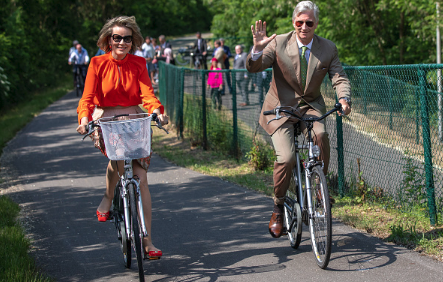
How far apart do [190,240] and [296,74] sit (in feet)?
6.72

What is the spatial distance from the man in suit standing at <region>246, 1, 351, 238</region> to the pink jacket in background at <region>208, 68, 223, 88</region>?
523 cm

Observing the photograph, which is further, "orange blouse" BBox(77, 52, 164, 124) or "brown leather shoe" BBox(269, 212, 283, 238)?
"brown leather shoe" BBox(269, 212, 283, 238)

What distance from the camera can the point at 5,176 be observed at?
953 cm

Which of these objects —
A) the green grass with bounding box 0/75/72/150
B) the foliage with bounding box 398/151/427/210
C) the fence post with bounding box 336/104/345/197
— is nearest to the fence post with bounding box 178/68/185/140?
the green grass with bounding box 0/75/72/150

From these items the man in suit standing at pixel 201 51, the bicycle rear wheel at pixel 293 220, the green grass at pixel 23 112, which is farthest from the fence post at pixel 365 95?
the man in suit standing at pixel 201 51

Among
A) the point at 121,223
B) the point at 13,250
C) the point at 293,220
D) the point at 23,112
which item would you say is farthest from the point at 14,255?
the point at 23,112

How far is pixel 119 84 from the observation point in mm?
4762

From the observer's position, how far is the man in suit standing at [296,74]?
475cm

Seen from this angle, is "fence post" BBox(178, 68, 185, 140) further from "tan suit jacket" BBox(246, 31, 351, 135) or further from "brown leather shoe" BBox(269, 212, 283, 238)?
"brown leather shoe" BBox(269, 212, 283, 238)

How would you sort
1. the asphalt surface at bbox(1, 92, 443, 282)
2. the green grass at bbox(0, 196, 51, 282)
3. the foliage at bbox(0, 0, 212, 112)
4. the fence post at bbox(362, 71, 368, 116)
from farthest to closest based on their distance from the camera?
1. the foliage at bbox(0, 0, 212, 112)
2. the fence post at bbox(362, 71, 368, 116)
3. the asphalt surface at bbox(1, 92, 443, 282)
4. the green grass at bbox(0, 196, 51, 282)

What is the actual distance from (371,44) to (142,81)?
16.2 meters

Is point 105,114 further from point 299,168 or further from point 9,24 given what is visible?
point 9,24

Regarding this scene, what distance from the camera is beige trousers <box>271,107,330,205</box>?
15.6 ft

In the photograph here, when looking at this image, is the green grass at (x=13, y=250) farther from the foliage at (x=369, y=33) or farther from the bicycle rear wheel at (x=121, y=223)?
the foliage at (x=369, y=33)
